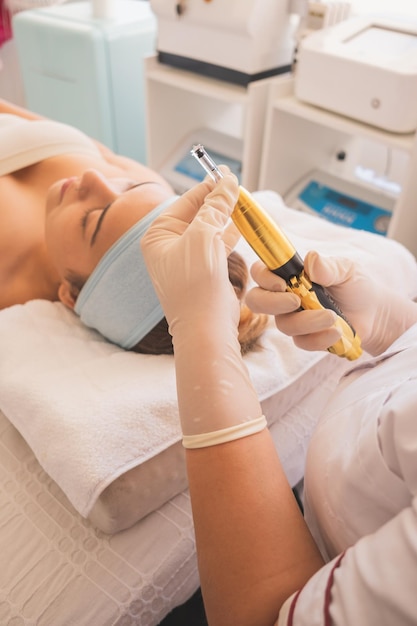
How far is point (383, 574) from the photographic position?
392 millimetres

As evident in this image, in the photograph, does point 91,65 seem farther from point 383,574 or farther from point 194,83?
point 383,574

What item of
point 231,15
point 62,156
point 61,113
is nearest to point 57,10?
point 61,113

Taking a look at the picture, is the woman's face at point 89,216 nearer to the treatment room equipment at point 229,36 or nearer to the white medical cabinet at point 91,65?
the treatment room equipment at point 229,36

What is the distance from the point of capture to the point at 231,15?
1396 millimetres

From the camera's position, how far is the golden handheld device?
22.5 inches

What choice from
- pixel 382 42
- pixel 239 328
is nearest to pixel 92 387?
pixel 239 328

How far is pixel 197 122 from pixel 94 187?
118 cm

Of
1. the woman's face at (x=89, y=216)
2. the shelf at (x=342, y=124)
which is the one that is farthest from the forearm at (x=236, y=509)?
the shelf at (x=342, y=124)

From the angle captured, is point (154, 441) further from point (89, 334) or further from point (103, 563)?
point (89, 334)

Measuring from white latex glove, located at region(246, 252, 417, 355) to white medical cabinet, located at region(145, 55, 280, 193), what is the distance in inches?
37.8

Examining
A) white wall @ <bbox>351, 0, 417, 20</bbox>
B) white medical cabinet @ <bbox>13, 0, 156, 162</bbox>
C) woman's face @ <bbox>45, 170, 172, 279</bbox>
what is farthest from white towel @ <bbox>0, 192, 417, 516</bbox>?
white medical cabinet @ <bbox>13, 0, 156, 162</bbox>

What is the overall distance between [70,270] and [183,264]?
0.44 m

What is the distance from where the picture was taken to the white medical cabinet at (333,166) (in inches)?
51.8

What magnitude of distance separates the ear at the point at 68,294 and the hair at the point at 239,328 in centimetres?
17
